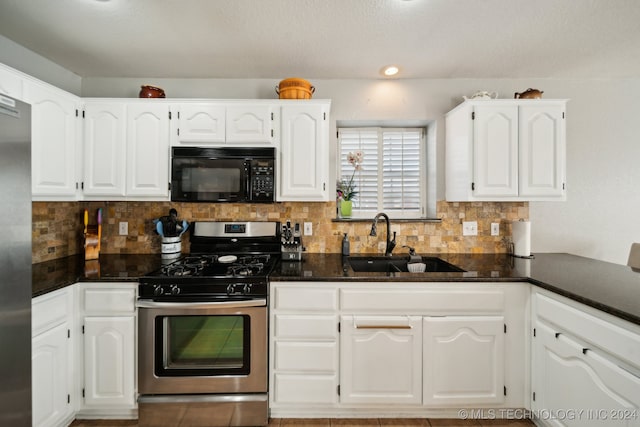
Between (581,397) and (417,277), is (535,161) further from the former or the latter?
(581,397)

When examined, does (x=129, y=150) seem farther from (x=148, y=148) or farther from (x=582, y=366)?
(x=582, y=366)

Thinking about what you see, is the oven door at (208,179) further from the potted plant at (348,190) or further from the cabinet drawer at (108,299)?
the potted plant at (348,190)

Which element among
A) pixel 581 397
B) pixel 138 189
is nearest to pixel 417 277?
pixel 581 397

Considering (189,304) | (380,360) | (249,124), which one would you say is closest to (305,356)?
(380,360)

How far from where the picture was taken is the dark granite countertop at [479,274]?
138 cm

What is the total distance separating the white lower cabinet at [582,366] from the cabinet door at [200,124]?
231 cm

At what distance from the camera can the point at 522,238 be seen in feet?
7.41

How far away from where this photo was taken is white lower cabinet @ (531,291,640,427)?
1.16m

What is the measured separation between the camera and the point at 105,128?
2.10 metres

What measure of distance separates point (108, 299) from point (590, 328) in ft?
8.28

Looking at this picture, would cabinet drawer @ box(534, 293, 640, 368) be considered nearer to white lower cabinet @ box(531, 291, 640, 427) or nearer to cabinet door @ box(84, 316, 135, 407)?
white lower cabinet @ box(531, 291, 640, 427)

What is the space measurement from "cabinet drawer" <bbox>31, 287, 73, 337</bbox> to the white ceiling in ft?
5.17

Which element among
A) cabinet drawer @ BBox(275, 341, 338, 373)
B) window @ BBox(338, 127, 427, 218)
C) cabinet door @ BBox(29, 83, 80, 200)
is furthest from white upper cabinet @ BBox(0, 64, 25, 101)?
window @ BBox(338, 127, 427, 218)

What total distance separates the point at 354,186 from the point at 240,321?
4.84ft
